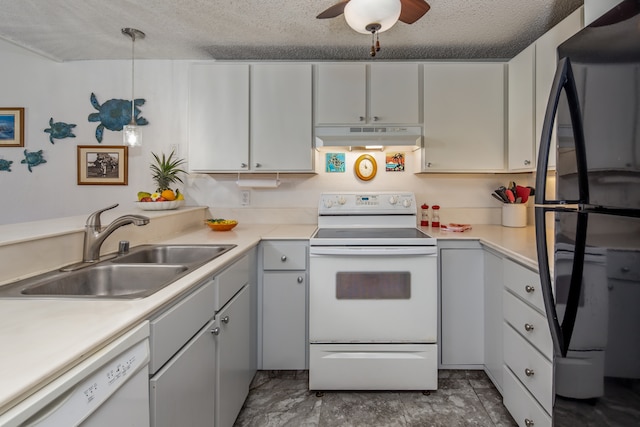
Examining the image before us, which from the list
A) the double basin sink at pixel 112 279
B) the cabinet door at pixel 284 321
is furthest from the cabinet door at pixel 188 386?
the cabinet door at pixel 284 321

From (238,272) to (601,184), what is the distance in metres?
1.44

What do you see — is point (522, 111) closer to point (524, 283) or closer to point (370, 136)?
point (370, 136)

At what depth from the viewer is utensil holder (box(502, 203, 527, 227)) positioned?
2414 mm

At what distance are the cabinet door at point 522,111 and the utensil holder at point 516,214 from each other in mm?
319

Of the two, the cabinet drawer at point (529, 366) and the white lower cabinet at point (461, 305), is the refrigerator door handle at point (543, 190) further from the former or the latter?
the white lower cabinet at point (461, 305)

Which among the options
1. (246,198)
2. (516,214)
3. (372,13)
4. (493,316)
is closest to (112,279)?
(246,198)

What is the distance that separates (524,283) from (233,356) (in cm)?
141

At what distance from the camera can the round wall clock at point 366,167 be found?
2.64 metres

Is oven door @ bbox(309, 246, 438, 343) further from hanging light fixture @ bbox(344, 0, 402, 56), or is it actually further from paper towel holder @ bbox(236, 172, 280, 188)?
hanging light fixture @ bbox(344, 0, 402, 56)

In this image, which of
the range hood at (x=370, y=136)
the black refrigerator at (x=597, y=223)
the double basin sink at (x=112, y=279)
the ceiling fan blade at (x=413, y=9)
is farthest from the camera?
the range hood at (x=370, y=136)

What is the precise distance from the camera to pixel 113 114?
8.75 feet

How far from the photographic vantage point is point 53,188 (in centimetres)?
267

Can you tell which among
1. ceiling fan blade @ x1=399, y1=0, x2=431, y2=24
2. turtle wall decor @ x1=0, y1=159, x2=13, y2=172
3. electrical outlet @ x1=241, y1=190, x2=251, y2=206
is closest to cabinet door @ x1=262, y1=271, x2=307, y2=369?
electrical outlet @ x1=241, y1=190, x2=251, y2=206

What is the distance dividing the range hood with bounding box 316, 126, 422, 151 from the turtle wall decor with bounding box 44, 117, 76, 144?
82.1 inches
